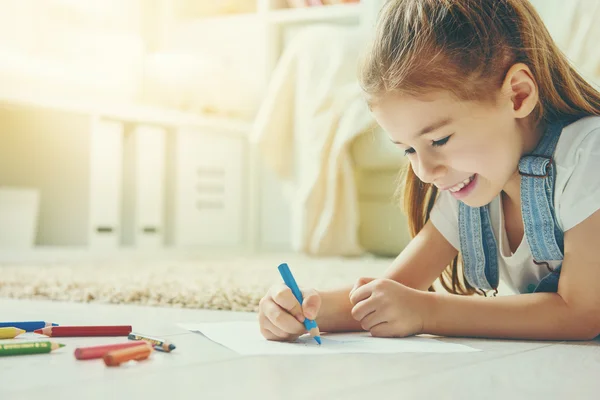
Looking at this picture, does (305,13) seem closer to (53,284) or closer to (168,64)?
(168,64)

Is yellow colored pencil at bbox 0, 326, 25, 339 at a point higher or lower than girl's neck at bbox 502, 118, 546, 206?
lower

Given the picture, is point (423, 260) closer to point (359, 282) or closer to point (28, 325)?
point (359, 282)

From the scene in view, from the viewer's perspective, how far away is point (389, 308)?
75 cm

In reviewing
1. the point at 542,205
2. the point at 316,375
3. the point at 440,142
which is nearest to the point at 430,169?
the point at 440,142

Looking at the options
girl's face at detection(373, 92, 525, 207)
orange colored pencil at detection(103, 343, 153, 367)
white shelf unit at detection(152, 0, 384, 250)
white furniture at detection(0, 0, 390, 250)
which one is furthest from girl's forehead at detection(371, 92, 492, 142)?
white shelf unit at detection(152, 0, 384, 250)

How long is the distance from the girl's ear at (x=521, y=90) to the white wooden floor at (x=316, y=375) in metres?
Result: 0.24

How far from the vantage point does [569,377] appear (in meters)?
0.58

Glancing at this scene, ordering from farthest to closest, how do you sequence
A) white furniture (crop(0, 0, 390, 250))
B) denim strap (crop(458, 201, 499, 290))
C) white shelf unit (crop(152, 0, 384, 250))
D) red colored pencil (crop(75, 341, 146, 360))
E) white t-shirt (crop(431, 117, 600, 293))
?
white shelf unit (crop(152, 0, 384, 250)) → white furniture (crop(0, 0, 390, 250)) → denim strap (crop(458, 201, 499, 290)) → white t-shirt (crop(431, 117, 600, 293)) → red colored pencil (crop(75, 341, 146, 360))

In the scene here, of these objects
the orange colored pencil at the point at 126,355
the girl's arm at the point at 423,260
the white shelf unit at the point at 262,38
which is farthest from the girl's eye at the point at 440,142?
the white shelf unit at the point at 262,38

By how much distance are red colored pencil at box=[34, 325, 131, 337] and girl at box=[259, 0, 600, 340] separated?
0.15 meters

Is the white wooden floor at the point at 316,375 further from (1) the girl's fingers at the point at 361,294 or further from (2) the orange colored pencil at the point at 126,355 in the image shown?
(1) the girl's fingers at the point at 361,294

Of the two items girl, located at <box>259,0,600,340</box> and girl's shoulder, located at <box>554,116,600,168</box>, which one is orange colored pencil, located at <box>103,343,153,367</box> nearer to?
girl, located at <box>259,0,600,340</box>

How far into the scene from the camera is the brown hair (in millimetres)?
728

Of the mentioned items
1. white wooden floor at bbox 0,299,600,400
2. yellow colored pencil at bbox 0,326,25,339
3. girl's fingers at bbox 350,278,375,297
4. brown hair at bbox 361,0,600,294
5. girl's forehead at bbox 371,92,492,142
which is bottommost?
white wooden floor at bbox 0,299,600,400
